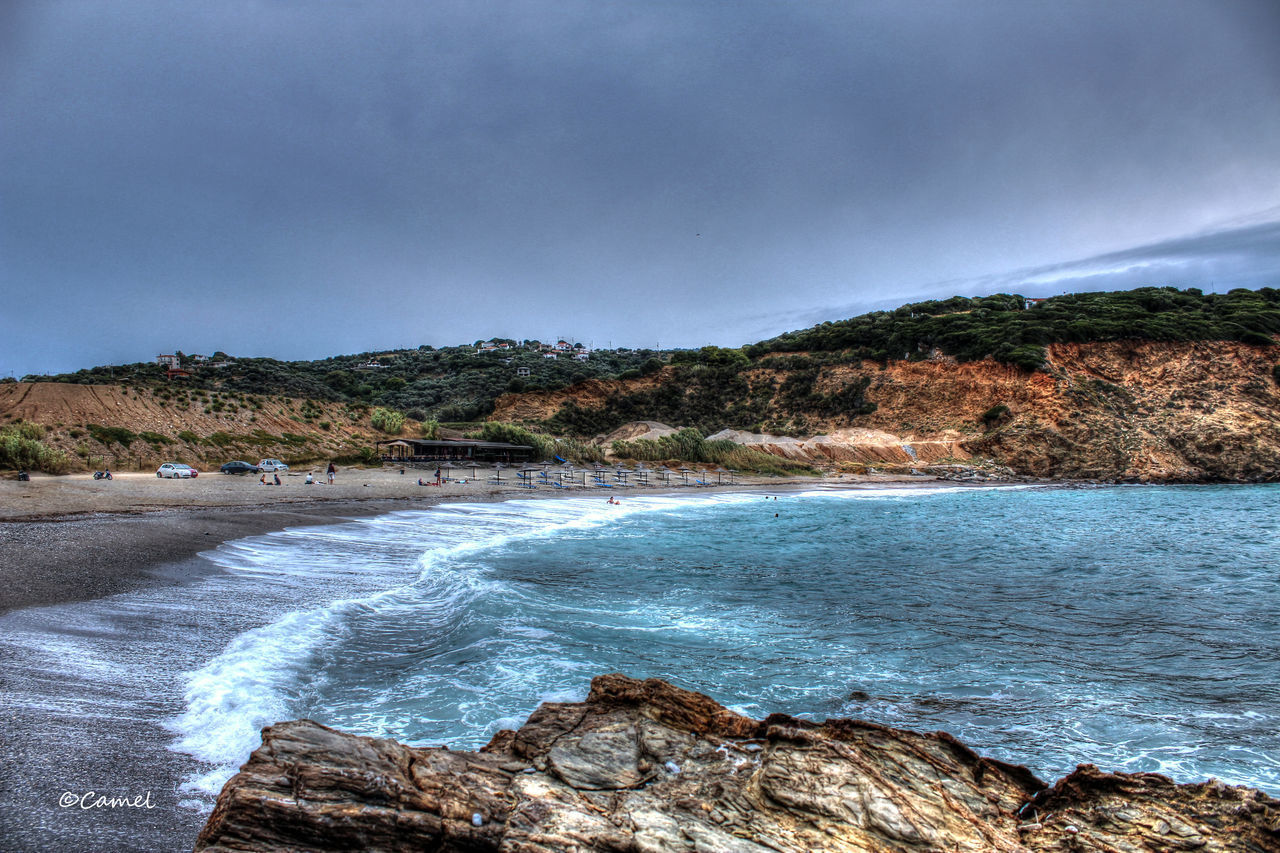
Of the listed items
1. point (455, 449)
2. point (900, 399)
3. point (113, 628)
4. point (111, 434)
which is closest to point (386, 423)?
point (455, 449)

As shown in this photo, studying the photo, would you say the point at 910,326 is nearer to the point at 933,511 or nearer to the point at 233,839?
the point at 933,511

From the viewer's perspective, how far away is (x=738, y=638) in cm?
873

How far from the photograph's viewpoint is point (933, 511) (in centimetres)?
2650

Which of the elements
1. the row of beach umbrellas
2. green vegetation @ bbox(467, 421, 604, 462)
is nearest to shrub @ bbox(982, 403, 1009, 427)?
the row of beach umbrellas

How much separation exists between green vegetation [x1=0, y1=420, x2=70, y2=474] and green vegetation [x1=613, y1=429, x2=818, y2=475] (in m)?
33.1

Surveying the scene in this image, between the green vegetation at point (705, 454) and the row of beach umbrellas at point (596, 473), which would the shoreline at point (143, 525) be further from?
the green vegetation at point (705, 454)

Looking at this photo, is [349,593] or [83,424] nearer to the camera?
[349,593]

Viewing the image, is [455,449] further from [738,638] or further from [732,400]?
[738,638]

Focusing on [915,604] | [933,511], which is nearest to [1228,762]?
[915,604]

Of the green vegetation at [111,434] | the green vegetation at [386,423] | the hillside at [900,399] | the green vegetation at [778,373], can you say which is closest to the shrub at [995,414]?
the hillside at [900,399]

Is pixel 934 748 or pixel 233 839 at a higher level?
pixel 233 839

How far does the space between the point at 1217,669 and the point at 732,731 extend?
7.62m

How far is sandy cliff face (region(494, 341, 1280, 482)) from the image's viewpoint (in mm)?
43219

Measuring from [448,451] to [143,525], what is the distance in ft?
98.4
